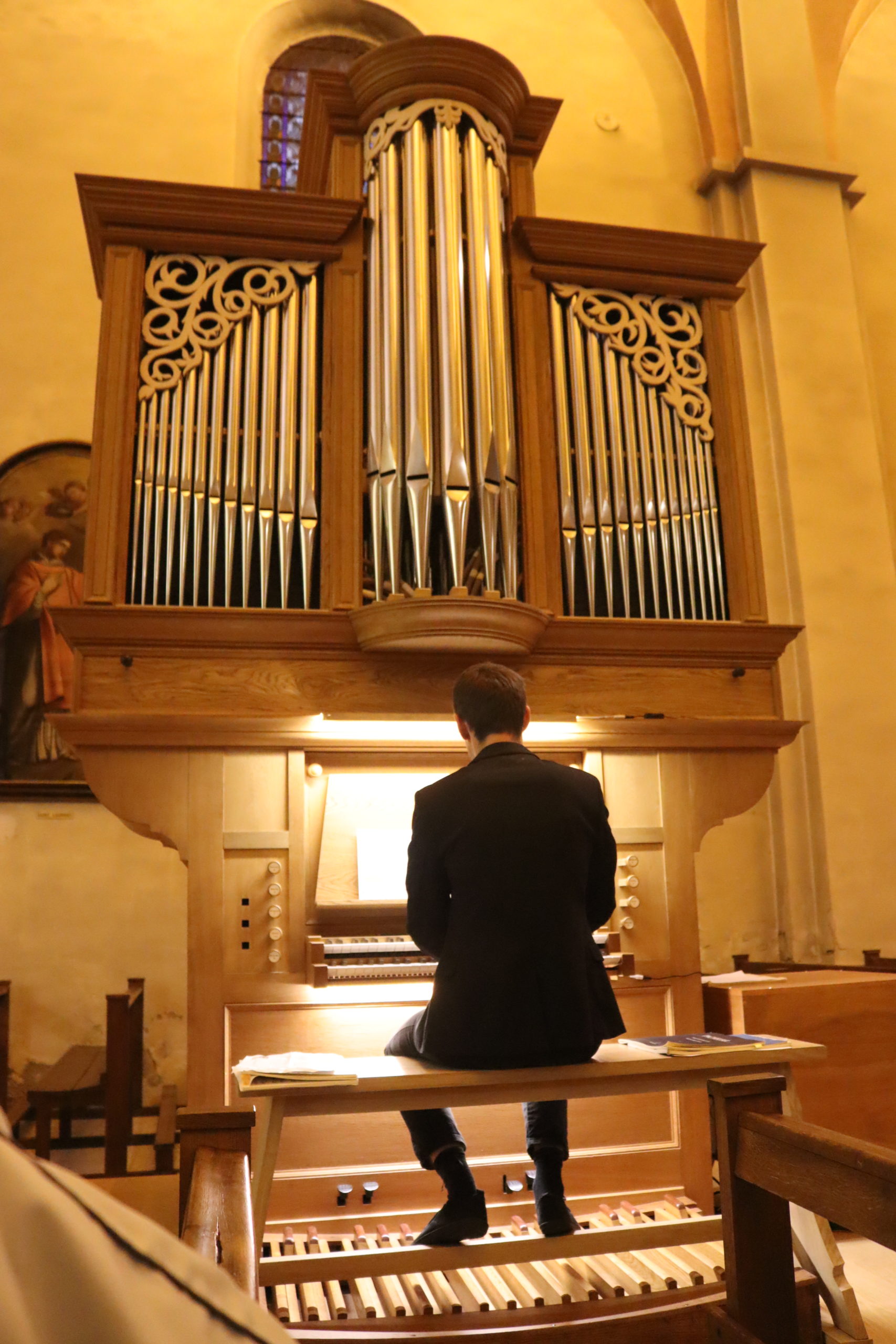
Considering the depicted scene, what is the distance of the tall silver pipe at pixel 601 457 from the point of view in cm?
517

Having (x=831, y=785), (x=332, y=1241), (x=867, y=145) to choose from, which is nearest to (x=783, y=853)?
(x=831, y=785)

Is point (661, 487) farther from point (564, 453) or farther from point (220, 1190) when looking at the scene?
point (220, 1190)

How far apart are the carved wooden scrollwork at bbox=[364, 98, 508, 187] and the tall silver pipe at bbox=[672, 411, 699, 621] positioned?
1.63 m

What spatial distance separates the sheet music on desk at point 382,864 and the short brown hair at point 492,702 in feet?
3.78

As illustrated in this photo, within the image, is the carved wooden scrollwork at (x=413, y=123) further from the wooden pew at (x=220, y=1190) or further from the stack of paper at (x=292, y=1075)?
the wooden pew at (x=220, y=1190)

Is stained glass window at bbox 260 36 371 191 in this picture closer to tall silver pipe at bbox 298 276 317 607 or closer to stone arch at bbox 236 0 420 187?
stone arch at bbox 236 0 420 187

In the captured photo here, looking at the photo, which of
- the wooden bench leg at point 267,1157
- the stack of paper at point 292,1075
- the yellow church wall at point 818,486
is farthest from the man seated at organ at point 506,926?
the yellow church wall at point 818,486

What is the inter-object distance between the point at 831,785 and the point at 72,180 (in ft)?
21.6

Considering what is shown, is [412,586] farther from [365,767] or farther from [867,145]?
[867,145]

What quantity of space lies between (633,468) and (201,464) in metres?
2.01

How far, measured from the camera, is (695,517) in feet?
17.5

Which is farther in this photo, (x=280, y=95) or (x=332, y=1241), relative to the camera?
(x=280, y=95)

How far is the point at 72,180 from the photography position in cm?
757

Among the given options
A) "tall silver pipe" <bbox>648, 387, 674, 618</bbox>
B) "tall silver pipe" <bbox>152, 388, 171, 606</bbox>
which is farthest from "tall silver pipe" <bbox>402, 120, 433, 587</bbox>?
"tall silver pipe" <bbox>648, 387, 674, 618</bbox>
